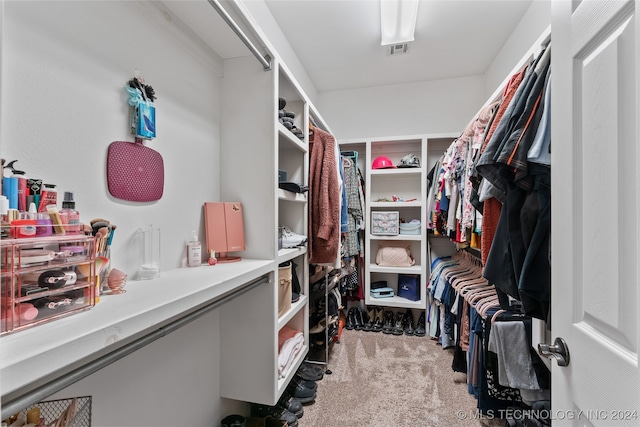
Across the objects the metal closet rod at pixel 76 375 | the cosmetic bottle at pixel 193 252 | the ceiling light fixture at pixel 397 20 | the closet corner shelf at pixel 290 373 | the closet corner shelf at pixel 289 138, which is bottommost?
the closet corner shelf at pixel 290 373

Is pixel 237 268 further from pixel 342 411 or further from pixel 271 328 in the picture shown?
pixel 342 411

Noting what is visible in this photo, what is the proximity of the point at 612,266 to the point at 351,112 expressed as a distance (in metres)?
2.94

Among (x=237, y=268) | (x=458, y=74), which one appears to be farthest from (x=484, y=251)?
(x=458, y=74)

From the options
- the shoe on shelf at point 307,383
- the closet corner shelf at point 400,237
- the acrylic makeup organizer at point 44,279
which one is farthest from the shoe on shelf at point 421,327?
the acrylic makeup organizer at point 44,279

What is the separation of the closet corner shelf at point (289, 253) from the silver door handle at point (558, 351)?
104 cm

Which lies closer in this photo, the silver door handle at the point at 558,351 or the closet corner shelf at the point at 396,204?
the silver door handle at the point at 558,351

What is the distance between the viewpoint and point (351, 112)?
323 centimetres

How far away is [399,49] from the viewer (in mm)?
2418

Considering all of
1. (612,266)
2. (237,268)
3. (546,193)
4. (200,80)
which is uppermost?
(200,80)

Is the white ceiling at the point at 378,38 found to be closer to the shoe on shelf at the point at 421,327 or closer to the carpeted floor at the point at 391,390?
the shoe on shelf at the point at 421,327

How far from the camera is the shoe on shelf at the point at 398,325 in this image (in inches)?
109

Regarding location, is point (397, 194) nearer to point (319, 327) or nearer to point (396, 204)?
point (396, 204)

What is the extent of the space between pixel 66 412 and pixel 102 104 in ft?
2.74

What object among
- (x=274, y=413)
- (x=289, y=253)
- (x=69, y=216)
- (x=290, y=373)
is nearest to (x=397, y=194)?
(x=289, y=253)
